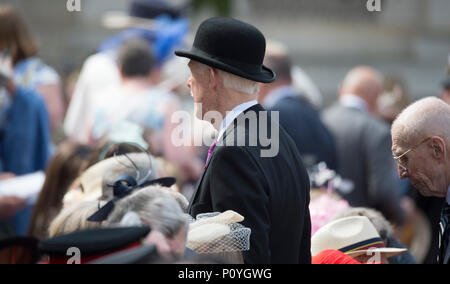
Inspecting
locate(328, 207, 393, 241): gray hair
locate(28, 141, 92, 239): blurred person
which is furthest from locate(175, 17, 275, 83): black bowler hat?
locate(28, 141, 92, 239): blurred person

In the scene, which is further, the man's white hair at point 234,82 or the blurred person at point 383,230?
the blurred person at point 383,230

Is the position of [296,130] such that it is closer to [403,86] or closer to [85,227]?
[403,86]

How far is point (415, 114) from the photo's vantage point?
265 cm

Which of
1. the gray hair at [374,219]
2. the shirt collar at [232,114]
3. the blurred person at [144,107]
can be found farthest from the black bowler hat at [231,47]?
the blurred person at [144,107]

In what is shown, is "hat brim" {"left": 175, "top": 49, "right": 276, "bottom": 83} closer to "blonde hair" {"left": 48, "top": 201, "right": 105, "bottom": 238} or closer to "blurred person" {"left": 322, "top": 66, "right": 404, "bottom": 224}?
"blonde hair" {"left": 48, "top": 201, "right": 105, "bottom": 238}

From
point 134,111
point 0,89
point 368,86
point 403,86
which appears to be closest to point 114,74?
point 134,111

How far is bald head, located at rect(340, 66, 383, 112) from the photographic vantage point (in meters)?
6.41

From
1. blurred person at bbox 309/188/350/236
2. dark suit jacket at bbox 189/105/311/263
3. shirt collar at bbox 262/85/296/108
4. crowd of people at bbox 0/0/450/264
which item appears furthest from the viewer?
shirt collar at bbox 262/85/296/108

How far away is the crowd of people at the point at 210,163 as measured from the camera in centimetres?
233

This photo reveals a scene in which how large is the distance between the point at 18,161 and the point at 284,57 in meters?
2.22

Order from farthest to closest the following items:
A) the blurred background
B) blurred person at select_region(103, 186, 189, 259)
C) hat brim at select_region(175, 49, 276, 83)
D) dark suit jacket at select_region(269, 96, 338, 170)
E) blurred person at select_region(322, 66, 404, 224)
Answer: the blurred background, blurred person at select_region(322, 66, 404, 224), dark suit jacket at select_region(269, 96, 338, 170), hat brim at select_region(175, 49, 276, 83), blurred person at select_region(103, 186, 189, 259)

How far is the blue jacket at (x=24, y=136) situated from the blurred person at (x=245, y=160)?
230 cm

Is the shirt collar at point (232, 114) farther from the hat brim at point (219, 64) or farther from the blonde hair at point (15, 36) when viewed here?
the blonde hair at point (15, 36)

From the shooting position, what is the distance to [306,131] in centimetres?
546
